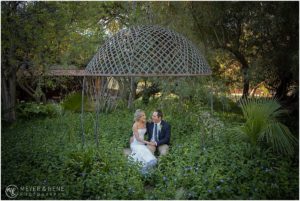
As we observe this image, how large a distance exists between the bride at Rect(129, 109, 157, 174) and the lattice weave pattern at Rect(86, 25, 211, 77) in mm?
1053

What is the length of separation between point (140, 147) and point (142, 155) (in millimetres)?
269

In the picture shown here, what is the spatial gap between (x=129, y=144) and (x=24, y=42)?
3.17m

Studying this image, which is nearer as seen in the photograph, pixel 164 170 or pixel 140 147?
pixel 164 170

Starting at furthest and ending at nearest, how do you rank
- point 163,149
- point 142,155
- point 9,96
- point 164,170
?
point 9,96, point 163,149, point 142,155, point 164,170

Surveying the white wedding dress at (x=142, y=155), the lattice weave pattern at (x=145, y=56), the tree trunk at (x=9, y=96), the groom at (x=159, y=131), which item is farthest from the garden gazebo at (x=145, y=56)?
the tree trunk at (x=9, y=96)

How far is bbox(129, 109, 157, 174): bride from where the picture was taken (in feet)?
18.5

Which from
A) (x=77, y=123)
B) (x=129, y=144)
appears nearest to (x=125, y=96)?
(x=77, y=123)

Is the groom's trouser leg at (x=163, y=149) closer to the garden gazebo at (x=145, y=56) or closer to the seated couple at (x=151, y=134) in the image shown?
the seated couple at (x=151, y=134)

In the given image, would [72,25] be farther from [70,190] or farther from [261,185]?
[261,185]

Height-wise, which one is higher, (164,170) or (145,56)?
(145,56)

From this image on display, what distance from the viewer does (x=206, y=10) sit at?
348 inches

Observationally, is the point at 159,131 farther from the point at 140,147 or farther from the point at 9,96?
the point at 9,96

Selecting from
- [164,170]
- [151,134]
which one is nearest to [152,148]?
[151,134]

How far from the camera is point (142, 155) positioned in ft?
19.5
